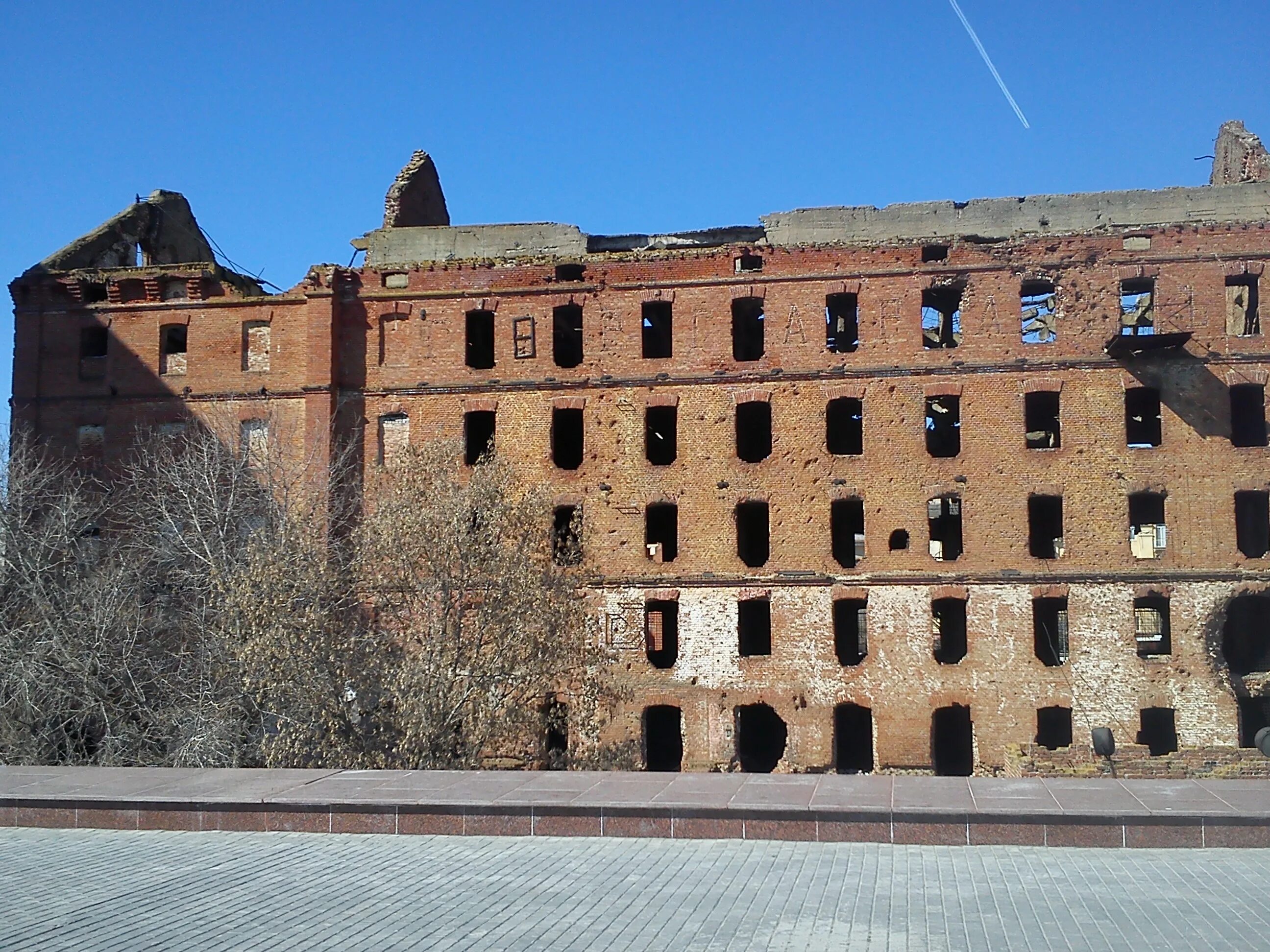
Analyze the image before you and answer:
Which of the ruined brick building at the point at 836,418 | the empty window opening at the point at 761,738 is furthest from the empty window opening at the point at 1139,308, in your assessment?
the empty window opening at the point at 761,738

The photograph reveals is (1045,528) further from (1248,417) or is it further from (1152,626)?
(1152,626)

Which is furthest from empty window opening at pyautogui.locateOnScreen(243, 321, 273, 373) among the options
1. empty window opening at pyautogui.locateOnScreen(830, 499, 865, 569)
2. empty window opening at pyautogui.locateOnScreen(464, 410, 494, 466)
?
empty window opening at pyautogui.locateOnScreen(830, 499, 865, 569)

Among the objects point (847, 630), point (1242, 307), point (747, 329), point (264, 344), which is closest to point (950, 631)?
point (847, 630)

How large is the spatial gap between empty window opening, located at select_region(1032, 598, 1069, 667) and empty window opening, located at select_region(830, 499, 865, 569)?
3780mm

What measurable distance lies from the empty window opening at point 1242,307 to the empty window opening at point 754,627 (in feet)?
36.9

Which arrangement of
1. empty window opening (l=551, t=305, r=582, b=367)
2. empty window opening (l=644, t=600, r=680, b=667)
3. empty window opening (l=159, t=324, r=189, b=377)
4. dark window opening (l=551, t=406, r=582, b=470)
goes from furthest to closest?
empty window opening (l=159, t=324, r=189, b=377)
dark window opening (l=551, t=406, r=582, b=470)
empty window opening (l=551, t=305, r=582, b=367)
empty window opening (l=644, t=600, r=680, b=667)

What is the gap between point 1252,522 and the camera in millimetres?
25703

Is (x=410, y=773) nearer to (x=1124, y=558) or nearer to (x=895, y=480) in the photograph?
(x=895, y=480)

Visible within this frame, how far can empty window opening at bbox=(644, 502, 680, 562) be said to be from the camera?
2662 cm

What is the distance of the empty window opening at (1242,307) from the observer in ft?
84.2

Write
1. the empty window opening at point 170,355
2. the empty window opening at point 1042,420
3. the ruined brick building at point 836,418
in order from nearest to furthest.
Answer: the ruined brick building at point 836,418, the empty window opening at point 1042,420, the empty window opening at point 170,355

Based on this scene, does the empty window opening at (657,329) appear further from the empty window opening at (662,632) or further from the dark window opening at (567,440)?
the empty window opening at (662,632)

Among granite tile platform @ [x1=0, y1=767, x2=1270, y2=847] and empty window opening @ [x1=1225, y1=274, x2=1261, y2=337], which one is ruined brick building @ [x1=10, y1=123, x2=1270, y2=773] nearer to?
empty window opening @ [x1=1225, y1=274, x2=1261, y2=337]

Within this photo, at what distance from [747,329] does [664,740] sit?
9.74 m
